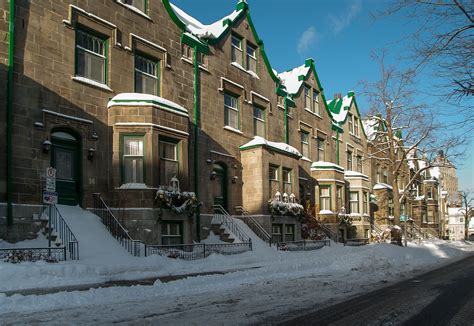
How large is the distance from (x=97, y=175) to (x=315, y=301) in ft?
33.0

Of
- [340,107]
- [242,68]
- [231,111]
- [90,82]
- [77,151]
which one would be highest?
[340,107]

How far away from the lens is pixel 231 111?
2470 centimetres

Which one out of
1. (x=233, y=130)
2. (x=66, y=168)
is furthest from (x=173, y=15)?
(x=66, y=168)

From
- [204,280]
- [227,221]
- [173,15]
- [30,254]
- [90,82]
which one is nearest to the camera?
[204,280]

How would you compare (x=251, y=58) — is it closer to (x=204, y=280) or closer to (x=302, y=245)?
(x=302, y=245)

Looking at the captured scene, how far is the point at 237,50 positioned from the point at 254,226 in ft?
30.7

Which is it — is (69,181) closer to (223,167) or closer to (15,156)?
(15,156)

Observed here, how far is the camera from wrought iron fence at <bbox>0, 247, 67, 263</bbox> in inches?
483

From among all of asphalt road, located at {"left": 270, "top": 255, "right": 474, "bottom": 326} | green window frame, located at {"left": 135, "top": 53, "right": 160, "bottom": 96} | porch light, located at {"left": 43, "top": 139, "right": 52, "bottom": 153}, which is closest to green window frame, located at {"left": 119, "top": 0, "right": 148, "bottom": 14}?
green window frame, located at {"left": 135, "top": 53, "right": 160, "bottom": 96}

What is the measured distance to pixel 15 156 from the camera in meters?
14.7

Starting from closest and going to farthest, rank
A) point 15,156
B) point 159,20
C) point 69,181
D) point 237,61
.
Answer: point 15,156, point 69,181, point 159,20, point 237,61

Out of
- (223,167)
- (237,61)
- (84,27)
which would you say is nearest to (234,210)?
(223,167)

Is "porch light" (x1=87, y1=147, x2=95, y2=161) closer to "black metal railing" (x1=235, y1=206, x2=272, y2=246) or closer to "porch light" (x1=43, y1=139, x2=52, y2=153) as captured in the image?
"porch light" (x1=43, y1=139, x2=52, y2=153)

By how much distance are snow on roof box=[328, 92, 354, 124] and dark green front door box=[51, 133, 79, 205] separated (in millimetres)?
25398
